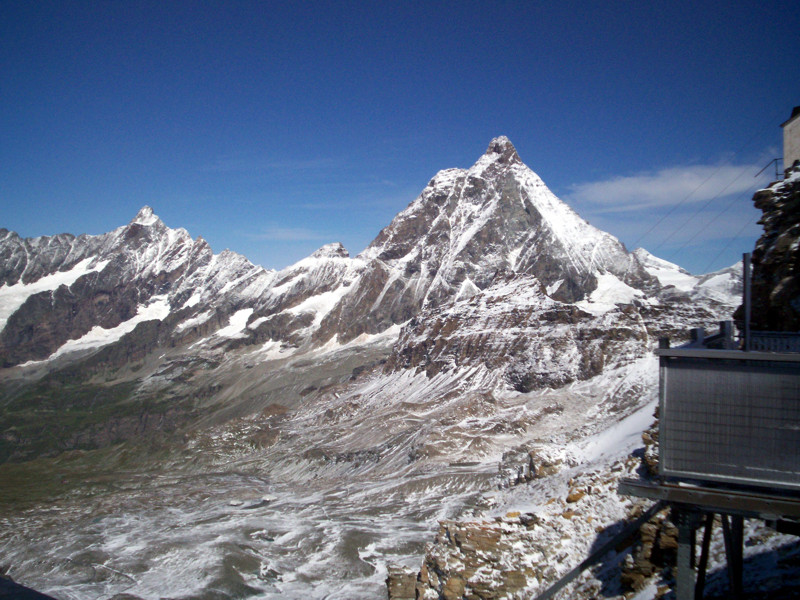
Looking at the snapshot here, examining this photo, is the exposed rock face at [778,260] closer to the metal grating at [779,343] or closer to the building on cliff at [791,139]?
the building on cliff at [791,139]

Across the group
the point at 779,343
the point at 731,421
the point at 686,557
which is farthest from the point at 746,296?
the point at 686,557

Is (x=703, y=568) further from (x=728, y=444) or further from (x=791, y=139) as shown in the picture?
(x=791, y=139)

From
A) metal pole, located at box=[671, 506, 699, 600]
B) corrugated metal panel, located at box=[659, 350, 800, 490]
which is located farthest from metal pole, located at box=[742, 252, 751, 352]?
metal pole, located at box=[671, 506, 699, 600]

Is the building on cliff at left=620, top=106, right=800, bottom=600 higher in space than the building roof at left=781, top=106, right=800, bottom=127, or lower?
lower

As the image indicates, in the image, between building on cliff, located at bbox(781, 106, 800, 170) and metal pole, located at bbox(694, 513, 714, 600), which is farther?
building on cliff, located at bbox(781, 106, 800, 170)

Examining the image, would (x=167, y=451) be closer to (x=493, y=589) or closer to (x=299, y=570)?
(x=299, y=570)

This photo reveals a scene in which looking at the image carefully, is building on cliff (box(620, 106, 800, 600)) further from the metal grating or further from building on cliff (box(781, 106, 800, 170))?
building on cliff (box(781, 106, 800, 170))
